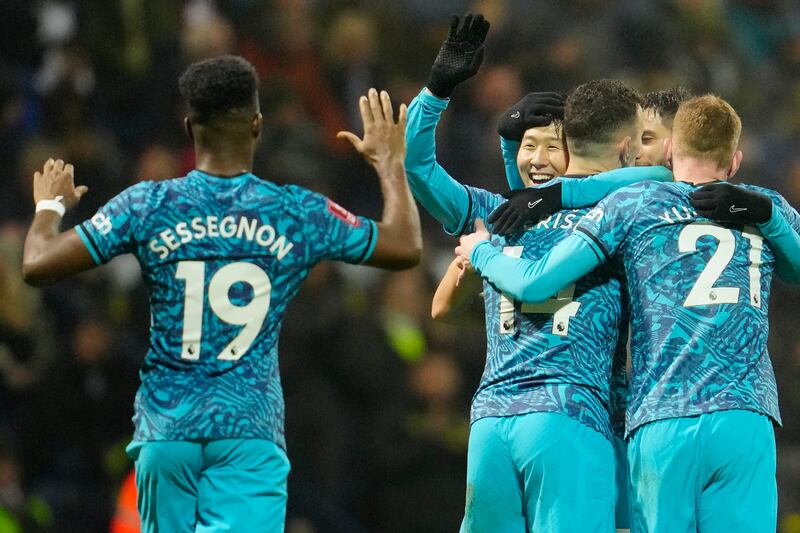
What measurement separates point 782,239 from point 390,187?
1369 mm

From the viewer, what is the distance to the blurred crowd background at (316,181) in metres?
7.83

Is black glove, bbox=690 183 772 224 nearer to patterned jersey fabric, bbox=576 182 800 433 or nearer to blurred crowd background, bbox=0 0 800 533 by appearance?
patterned jersey fabric, bbox=576 182 800 433

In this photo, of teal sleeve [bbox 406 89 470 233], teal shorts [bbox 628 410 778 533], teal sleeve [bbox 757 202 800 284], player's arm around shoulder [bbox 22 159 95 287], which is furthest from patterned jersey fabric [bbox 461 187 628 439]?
player's arm around shoulder [bbox 22 159 95 287]

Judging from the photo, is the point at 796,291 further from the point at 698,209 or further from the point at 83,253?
the point at 83,253

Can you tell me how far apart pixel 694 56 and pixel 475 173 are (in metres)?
2.63

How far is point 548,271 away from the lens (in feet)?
13.4

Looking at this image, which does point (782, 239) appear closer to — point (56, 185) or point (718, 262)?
point (718, 262)

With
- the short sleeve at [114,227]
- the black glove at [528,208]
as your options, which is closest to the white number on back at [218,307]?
the short sleeve at [114,227]

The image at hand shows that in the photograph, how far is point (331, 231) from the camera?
3840 mm

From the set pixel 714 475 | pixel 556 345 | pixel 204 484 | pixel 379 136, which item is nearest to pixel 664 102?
pixel 556 345

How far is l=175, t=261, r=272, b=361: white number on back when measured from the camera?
3.72 m

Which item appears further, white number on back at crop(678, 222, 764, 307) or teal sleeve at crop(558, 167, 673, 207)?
teal sleeve at crop(558, 167, 673, 207)

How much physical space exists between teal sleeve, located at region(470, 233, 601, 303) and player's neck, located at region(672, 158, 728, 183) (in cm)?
46

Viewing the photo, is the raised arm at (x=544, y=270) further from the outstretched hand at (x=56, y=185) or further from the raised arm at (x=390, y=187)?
the outstretched hand at (x=56, y=185)
